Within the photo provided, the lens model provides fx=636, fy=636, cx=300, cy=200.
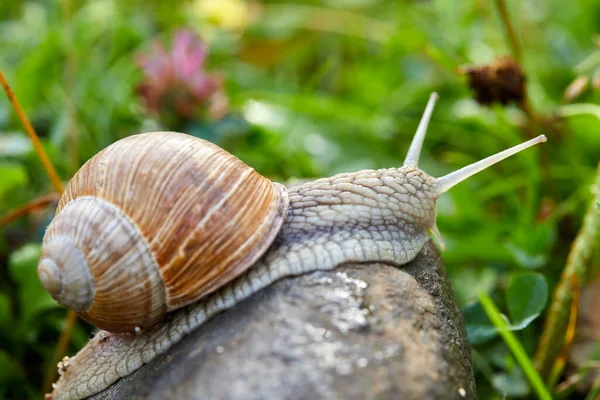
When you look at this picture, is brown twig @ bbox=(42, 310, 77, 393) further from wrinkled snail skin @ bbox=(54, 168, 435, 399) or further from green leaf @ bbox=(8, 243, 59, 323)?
wrinkled snail skin @ bbox=(54, 168, 435, 399)

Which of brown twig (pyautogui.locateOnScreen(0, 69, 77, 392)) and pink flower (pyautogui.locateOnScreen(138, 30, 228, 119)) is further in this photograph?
pink flower (pyautogui.locateOnScreen(138, 30, 228, 119))

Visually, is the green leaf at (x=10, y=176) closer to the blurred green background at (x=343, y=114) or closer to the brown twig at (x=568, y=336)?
the blurred green background at (x=343, y=114)

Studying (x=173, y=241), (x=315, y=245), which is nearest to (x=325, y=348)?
(x=315, y=245)

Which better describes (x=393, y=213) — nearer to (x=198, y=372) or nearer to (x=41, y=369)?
(x=198, y=372)

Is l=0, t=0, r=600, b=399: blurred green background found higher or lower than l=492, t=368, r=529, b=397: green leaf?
higher

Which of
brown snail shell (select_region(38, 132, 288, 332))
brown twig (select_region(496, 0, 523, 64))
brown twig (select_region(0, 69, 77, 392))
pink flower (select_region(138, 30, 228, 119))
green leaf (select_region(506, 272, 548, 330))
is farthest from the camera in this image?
pink flower (select_region(138, 30, 228, 119))

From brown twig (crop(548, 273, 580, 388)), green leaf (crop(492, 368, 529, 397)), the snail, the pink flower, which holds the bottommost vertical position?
green leaf (crop(492, 368, 529, 397))

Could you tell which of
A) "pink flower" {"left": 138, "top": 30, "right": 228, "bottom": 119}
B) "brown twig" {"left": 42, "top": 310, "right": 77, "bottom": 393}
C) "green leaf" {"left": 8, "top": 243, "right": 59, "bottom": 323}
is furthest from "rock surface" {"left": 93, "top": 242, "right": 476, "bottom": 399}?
"pink flower" {"left": 138, "top": 30, "right": 228, "bottom": 119}
